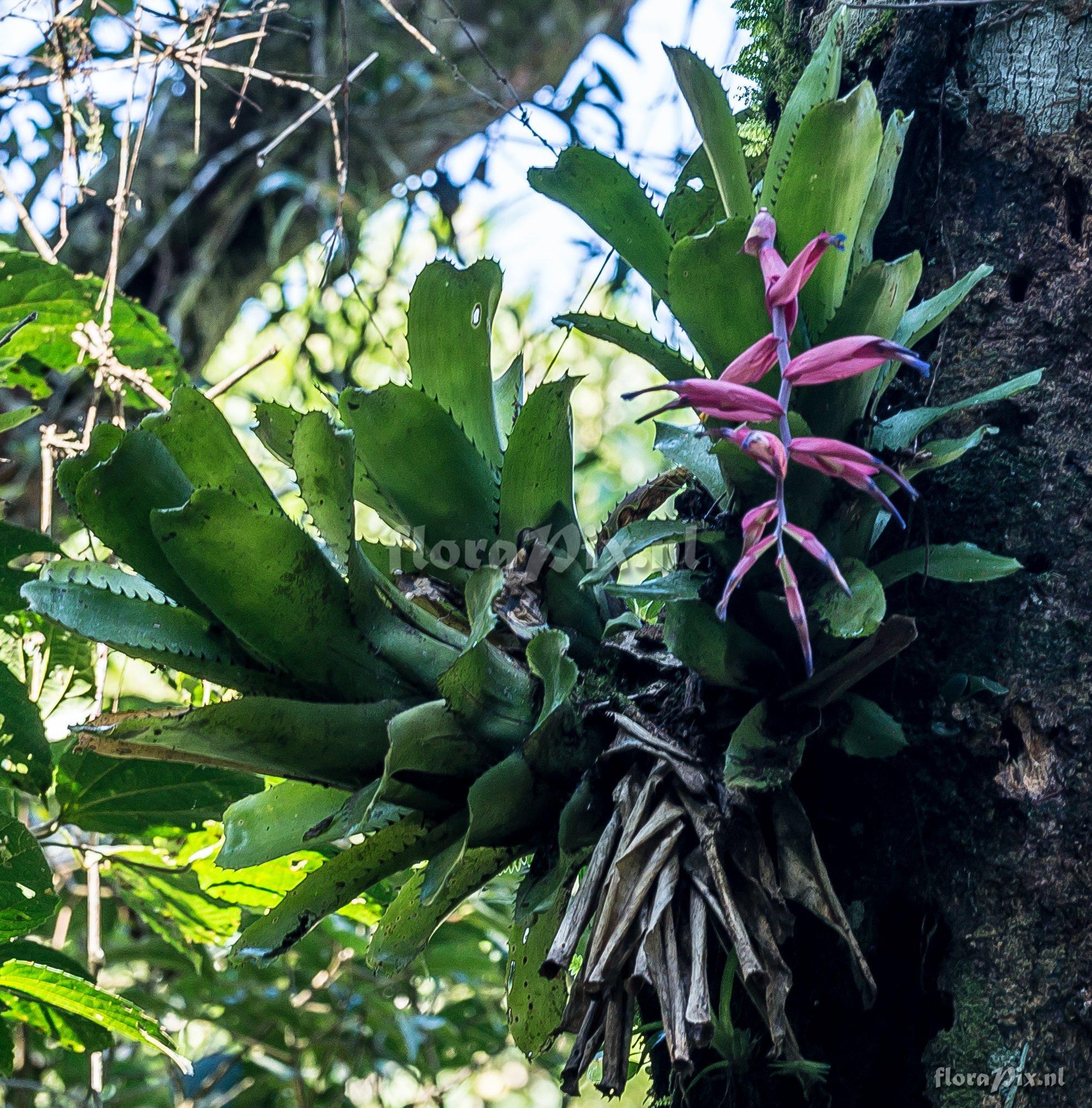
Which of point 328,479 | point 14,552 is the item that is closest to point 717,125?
point 328,479

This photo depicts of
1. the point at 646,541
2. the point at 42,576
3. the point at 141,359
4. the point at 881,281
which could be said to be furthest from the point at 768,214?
the point at 141,359

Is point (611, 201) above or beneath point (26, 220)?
beneath

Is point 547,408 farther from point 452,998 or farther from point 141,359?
point 452,998

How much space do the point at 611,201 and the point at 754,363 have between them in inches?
8.7

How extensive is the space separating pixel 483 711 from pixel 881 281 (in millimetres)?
443

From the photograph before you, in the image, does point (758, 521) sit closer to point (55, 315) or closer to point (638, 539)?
point (638, 539)

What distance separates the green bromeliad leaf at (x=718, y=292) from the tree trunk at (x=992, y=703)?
0.22 metres

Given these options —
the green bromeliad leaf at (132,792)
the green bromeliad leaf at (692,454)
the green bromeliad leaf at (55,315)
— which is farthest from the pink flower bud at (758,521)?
the green bromeliad leaf at (55,315)

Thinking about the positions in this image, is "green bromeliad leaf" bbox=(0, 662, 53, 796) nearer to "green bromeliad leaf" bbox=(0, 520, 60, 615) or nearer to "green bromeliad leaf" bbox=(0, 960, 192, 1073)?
"green bromeliad leaf" bbox=(0, 520, 60, 615)

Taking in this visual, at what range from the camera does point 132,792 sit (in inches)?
47.8

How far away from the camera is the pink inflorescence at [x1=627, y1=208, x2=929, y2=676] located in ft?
2.26

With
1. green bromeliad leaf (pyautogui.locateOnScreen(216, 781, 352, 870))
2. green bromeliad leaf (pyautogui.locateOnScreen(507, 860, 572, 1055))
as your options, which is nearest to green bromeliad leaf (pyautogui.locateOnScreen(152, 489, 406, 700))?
green bromeliad leaf (pyautogui.locateOnScreen(216, 781, 352, 870))

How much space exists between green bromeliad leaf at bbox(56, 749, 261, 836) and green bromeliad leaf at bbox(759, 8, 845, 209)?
31.7 inches

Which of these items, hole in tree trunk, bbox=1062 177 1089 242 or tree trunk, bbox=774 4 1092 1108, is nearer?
tree trunk, bbox=774 4 1092 1108
